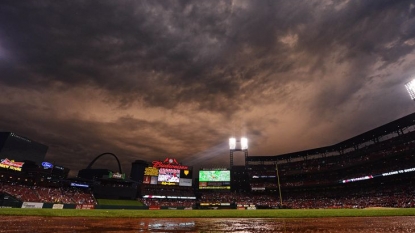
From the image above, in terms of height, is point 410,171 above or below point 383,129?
below

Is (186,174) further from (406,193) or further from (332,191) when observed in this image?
(406,193)

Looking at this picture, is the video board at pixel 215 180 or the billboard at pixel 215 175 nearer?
the video board at pixel 215 180

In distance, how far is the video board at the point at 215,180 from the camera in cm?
8862

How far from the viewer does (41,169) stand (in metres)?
106

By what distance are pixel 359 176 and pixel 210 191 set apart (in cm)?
5731

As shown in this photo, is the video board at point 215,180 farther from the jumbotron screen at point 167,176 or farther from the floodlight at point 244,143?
the floodlight at point 244,143

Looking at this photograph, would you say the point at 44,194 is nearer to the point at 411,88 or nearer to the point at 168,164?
the point at 168,164

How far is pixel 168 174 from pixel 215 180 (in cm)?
2048

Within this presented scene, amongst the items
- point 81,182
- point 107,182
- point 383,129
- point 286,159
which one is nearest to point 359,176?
point 383,129

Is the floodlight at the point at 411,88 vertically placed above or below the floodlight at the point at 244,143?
below

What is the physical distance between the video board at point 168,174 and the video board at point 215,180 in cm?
650

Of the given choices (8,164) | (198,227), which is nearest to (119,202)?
(8,164)

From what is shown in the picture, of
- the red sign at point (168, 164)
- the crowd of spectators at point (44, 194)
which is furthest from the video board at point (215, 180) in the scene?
the crowd of spectators at point (44, 194)

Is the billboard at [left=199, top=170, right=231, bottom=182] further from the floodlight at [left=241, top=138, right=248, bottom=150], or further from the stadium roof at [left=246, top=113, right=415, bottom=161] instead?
the stadium roof at [left=246, top=113, right=415, bottom=161]
